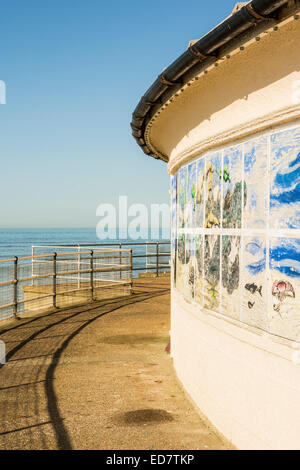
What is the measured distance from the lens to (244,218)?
16.6 ft

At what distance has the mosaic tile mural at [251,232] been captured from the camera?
4277mm

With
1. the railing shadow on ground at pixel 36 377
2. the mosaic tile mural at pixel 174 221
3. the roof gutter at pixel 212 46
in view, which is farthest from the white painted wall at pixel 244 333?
the railing shadow on ground at pixel 36 377

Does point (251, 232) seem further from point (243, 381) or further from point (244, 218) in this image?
point (243, 381)

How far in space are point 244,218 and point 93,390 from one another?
3.59 m

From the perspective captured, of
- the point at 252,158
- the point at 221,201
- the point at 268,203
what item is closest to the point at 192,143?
the point at 221,201

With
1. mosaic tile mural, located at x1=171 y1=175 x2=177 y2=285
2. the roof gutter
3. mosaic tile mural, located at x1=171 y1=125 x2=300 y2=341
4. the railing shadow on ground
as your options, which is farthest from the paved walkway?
the roof gutter

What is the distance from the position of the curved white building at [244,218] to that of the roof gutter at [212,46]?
13 mm

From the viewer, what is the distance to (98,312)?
13.7 meters

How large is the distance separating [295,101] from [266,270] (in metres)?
1.49

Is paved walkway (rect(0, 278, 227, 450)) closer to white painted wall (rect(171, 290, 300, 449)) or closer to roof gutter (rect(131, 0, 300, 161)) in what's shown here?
white painted wall (rect(171, 290, 300, 449))

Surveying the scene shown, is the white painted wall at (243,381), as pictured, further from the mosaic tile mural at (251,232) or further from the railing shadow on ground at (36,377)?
the railing shadow on ground at (36,377)

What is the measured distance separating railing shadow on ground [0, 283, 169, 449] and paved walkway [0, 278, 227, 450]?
0.01 metres

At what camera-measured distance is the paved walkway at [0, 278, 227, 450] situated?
5.44 metres
